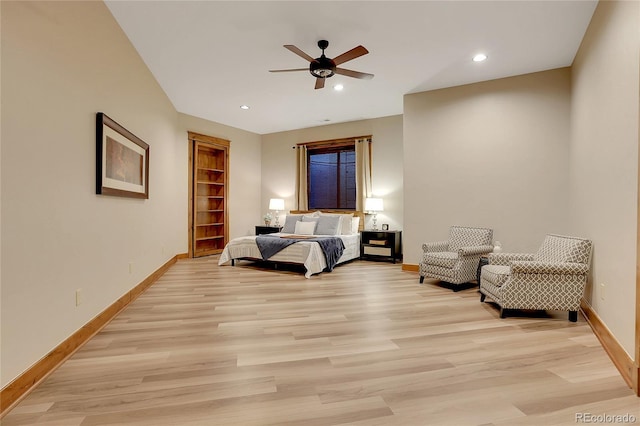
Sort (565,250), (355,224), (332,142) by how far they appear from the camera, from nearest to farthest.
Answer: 1. (565,250)
2. (355,224)
3. (332,142)

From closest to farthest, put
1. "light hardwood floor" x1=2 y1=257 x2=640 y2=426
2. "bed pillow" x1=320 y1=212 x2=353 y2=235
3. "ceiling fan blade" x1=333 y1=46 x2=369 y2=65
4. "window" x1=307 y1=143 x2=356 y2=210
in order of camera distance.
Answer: "light hardwood floor" x1=2 y1=257 x2=640 y2=426 → "ceiling fan blade" x1=333 y1=46 x2=369 y2=65 → "bed pillow" x1=320 y1=212 x2=353 y2=235 → "window" x1=307 y1=143 x2=356 y2=210

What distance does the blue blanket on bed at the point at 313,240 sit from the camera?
5.45 m

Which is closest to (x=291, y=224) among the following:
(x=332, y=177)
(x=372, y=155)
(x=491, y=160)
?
A: (x=332, y=177)

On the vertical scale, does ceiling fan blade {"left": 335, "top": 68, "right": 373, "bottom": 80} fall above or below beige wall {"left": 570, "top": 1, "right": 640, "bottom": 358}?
above

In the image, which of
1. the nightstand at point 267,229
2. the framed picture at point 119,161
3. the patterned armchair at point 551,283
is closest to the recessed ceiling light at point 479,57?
the patterned armchair at point 551,283

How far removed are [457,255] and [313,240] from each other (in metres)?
2.21

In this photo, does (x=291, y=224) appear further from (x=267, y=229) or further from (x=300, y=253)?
(x=300, y=253)

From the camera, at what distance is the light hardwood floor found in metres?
1.70

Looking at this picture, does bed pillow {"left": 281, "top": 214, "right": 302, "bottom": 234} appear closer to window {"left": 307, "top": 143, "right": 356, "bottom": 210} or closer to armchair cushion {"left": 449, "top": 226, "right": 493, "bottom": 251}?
window {"left": 307, "top": 143, "right": 356, "bottom": 210}

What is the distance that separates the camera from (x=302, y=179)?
7.64 metres

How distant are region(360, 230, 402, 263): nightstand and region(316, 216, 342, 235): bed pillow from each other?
0.57 m

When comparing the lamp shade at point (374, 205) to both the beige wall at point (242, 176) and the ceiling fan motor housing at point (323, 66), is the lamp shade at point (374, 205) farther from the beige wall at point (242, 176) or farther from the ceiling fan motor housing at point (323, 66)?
the ceiling fan motor housing at point (323, 66)

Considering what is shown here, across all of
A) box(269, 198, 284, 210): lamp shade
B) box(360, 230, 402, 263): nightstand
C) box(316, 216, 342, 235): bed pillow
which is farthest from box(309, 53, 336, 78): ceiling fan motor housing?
box(269, 198, 284, 210): lamp shade

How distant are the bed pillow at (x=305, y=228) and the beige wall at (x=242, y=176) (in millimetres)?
1802
